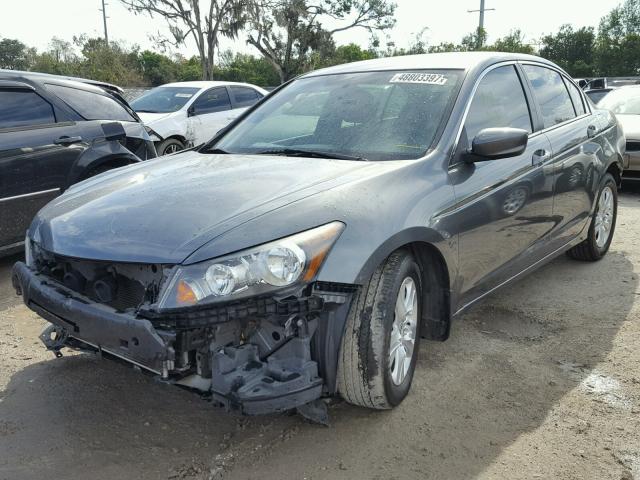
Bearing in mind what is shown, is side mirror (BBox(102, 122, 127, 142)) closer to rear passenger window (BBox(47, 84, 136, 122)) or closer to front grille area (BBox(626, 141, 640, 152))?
rear passenger window (BBox(47, 84, 136, 122))

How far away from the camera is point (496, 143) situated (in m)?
3.02

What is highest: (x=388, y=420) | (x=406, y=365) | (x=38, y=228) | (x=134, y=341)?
(x=38, y=228)

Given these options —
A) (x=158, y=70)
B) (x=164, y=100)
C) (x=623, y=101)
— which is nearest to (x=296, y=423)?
(x=623, y=101)

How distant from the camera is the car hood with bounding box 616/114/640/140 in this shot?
8.17 m

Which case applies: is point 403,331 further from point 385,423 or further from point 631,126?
point 631,126

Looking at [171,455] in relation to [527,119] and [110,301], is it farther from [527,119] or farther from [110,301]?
[527,119]

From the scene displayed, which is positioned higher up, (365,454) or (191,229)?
(191,229)

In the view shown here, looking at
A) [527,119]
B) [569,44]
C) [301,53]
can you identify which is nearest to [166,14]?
[301,53]

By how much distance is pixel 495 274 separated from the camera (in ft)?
11.4

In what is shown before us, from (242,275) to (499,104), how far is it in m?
2.16

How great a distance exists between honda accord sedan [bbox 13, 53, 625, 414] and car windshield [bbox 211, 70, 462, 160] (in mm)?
12

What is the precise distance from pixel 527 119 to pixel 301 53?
119 ft

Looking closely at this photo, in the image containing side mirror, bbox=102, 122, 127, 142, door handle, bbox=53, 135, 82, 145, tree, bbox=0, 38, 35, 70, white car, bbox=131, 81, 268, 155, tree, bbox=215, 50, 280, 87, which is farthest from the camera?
tree, bbox=0, 38, 35, 70

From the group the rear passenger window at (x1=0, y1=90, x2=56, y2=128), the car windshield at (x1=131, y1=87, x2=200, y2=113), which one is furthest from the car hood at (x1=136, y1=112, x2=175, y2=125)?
the rear passenger window at (x1=0, y1=90, x2=56, y2=128)
